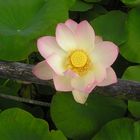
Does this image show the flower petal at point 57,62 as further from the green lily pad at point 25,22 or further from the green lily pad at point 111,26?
the green lily pad at point 111,26

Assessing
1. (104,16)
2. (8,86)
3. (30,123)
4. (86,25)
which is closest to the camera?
(86,25)

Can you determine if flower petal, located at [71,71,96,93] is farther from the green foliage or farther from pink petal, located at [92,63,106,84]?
the green foliage

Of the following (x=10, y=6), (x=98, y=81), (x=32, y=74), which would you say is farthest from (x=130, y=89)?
(x=10, y=6)

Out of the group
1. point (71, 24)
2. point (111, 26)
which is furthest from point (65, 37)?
point (111, 26)

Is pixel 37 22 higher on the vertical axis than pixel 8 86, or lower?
higher

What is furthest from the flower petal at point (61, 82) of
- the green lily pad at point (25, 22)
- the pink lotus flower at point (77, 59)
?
the green lily pad at point (25, 22)

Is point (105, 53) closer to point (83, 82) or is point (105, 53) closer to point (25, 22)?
point (83, 82)

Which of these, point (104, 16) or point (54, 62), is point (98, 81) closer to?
point (54, 62)
